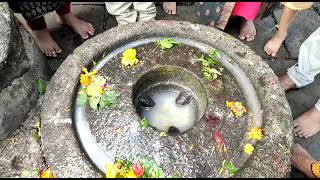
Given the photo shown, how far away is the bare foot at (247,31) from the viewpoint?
3.67 m

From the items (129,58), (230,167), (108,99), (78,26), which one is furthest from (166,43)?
(78,26)

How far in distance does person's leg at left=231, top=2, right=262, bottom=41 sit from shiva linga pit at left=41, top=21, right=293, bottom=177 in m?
0.84

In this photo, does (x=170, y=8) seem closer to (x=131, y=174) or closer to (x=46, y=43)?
(x=46, y=43)

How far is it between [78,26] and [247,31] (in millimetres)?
1731

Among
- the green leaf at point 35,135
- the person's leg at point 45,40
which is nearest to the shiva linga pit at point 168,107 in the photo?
the green leaf at point 35,135

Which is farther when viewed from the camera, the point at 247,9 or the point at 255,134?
the point at 247,9

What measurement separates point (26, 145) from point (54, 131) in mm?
259

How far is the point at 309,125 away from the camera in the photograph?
3.08m

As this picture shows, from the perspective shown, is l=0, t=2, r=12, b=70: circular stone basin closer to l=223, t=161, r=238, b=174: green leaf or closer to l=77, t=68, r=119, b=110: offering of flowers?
l=77, t=68, r=119, b=110: offering of flowers

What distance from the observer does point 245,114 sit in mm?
2338

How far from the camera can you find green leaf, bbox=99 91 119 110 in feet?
7.57

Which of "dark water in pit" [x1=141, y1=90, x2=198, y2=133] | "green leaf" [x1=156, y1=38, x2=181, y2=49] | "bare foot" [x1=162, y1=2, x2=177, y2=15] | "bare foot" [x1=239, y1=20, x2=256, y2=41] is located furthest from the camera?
"bare foot" [x1=162, y1=2, x2=177, y2=15]

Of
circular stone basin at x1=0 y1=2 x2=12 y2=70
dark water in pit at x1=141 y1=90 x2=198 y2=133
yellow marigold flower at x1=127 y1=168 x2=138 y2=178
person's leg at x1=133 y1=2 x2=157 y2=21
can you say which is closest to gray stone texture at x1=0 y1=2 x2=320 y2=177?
circular stone basin at x1=0 y1=2 x2=12 y2=70

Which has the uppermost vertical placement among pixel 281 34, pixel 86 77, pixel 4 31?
pixel 4 31
